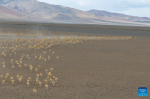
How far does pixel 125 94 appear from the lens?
12266 mm

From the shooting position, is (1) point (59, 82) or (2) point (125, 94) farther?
(1) point (59, 82)

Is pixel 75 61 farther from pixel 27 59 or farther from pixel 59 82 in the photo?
pixel 59 82

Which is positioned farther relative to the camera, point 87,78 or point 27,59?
point 27,59

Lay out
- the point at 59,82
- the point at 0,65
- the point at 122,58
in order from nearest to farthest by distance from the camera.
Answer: the point at 59,82 → the point at 0,65 → the point at 122,58

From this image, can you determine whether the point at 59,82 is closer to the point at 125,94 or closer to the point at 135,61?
the point at 125,94

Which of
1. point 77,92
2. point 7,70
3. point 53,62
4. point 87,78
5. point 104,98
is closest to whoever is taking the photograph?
point 104,98

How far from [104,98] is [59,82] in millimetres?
3580

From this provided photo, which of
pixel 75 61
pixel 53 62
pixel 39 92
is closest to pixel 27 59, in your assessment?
pixel 53 62

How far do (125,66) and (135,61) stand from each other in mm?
2741

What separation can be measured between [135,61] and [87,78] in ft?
26.6

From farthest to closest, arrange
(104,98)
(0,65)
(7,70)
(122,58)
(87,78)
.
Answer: (122,58) → (0,65) → (7,70) → (87,78) → (104,98)

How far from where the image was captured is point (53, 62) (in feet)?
67.1

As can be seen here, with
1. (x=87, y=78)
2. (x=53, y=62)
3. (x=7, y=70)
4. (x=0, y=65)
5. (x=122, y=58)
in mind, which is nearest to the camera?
(x=87, y=78)

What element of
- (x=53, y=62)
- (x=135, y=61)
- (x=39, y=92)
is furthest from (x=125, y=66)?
(x=39, y=92)
